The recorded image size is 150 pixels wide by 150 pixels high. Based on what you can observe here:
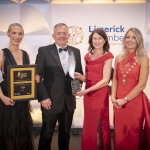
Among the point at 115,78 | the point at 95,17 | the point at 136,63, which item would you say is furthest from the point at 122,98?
the point at 95,17

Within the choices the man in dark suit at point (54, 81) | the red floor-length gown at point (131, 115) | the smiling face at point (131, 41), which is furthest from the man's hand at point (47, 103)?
the smiling face at point (131, 41)

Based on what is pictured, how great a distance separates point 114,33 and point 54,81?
76.7 inches

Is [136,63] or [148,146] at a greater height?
[136,63]

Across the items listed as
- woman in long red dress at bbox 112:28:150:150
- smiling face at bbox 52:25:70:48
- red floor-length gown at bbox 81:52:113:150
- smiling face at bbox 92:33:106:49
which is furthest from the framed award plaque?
woman in long red dress at bbox 112:28:150:150

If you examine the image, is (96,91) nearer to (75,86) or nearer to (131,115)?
(75,86)

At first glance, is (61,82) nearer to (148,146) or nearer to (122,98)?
(122,98)

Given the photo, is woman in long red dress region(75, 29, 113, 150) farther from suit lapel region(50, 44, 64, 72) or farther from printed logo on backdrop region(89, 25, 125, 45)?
printed logo on backdrop region(89, 25, 125, 45)

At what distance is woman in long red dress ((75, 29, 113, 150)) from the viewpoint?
2.84 m

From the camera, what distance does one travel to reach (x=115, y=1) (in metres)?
4.24

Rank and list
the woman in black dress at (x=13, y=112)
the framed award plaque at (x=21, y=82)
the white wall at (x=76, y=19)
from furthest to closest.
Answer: the white wall at (x=76, y=19) → the woman in black dress at (x=13, y=112) → the framed award plaque at (x=21, y=82)

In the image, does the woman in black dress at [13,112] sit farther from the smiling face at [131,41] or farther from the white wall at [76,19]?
the white wall at [76,19]

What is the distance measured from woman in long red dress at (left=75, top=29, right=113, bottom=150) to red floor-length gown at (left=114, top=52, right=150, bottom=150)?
0.15 meters

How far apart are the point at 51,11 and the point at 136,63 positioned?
2.21 meters

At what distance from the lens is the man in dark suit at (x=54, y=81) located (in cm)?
287
